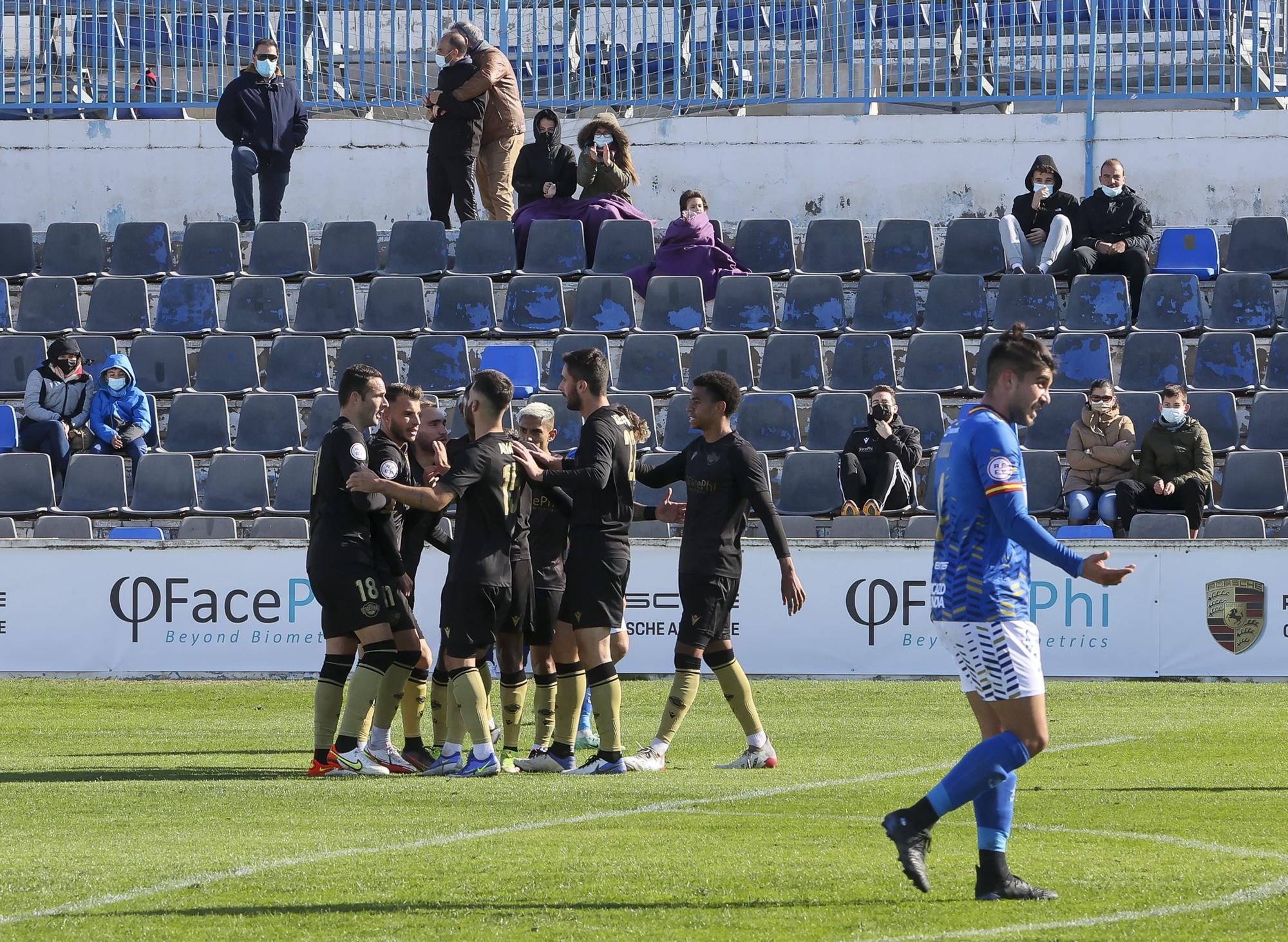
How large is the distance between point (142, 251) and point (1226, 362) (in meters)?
11.0

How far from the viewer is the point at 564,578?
371 inches

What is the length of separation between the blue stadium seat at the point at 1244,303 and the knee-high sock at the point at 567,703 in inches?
394

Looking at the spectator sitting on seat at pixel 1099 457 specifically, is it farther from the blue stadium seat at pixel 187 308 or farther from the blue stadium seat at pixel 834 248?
the blue stadium seat at pixel 187 308

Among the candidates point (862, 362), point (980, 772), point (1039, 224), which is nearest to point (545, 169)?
point (862, 362)

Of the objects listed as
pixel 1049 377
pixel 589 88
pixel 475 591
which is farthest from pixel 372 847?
pixel 589 88

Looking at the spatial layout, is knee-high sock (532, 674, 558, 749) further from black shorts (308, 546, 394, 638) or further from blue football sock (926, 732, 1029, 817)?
blue football sock (926, 732, 1029, 817)

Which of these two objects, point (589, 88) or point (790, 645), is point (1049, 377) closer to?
point (790, 645)

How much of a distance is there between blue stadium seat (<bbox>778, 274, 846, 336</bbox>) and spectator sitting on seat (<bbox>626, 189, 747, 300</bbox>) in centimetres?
66

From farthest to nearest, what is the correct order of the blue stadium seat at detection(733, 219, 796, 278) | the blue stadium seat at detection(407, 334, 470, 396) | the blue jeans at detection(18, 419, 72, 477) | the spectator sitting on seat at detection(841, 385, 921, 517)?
the blue stadium seat at detection(733, 219, 796, 278) < the blue stadium seat at detection(407, 334, 470, 396) < the blue jeans at detection(18, 419, 72, 477) < the spectator sitting on seat at detection(841, 385, 921, 517)

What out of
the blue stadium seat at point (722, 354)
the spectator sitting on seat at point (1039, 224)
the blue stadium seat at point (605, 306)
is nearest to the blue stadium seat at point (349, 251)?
the blue stadium seat at point (605, 306)

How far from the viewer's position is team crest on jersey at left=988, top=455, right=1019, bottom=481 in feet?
18.0

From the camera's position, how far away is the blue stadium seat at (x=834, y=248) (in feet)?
60.3

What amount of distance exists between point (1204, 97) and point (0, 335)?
1298cm

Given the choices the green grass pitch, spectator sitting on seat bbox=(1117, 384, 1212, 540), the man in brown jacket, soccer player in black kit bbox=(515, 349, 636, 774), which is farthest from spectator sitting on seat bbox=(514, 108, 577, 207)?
soccer player in black kit bbox=(515, 349, 636, 774)
